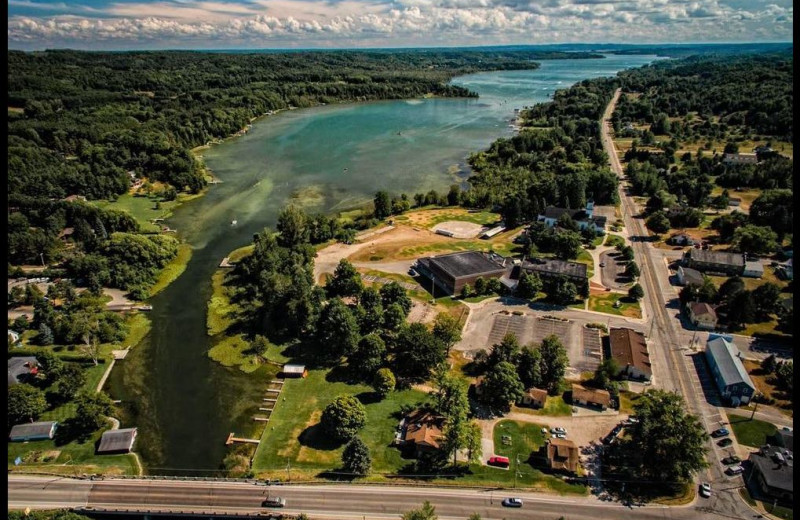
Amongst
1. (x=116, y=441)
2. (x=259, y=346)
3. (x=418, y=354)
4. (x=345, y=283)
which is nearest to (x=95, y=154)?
(x=345, y=283)

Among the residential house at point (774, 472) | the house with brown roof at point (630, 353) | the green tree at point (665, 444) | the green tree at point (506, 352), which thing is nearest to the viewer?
the residential house at point (774, 472)

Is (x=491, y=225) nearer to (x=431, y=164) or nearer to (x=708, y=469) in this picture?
(x=431, y=164)

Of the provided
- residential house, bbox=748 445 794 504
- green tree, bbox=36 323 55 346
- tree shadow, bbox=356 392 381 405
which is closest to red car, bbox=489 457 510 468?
tree shadow, bbox=356 392 381 405

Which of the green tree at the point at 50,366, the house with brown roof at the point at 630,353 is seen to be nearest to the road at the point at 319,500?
the green tree at the point at 50,366

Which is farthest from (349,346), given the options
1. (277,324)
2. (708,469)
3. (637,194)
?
(637,194)

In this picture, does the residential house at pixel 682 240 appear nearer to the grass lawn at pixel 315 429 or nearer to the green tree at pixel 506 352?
the green tree at pixel 506 352

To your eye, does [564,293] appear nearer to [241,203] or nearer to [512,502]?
[512,502]
